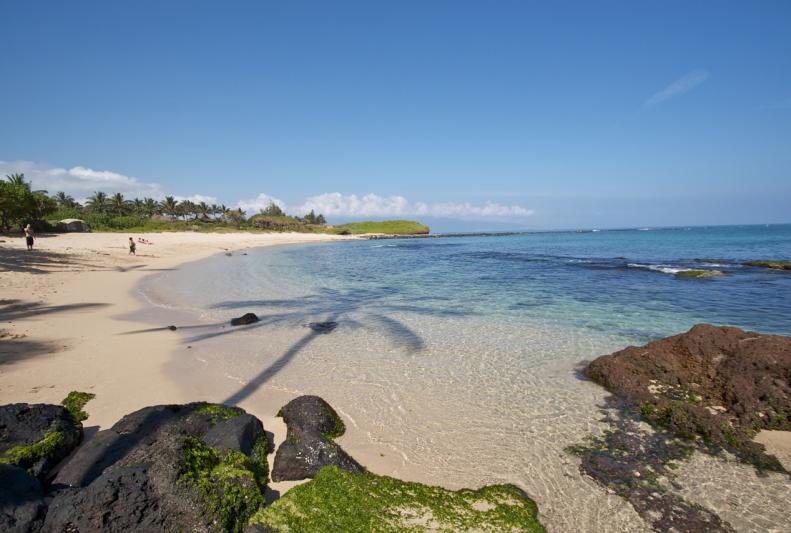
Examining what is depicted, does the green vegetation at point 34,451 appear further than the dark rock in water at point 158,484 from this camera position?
Yes

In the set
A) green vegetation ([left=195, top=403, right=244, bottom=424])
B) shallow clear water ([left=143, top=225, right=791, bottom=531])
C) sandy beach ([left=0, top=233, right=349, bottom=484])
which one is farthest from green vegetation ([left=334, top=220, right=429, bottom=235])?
green vegetation ([left=195, top=403, right=244, bottom=424])

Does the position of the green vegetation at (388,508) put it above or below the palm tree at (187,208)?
below

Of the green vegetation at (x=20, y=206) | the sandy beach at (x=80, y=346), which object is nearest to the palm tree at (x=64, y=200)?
the green vegetation at (x=20, y=206)

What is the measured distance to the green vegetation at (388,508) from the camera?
3996 millimetres

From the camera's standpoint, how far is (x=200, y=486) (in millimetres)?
3887

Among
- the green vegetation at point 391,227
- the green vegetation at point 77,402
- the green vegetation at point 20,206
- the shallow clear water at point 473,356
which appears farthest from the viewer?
the green vegetation at point 391,227

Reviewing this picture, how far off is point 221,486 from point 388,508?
1889 mm

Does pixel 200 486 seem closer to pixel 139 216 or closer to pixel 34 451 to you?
pixel 34 451

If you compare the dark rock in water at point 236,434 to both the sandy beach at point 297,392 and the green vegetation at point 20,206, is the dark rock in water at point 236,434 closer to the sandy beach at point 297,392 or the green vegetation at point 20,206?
the sandy beach at point 297,392

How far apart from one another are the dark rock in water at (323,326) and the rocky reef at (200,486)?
707cm

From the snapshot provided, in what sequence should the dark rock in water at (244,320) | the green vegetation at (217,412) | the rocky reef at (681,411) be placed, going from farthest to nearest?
1. the dark rock in water at (244,320)
2. the green vegetation at (217,412)
3. the rocky reef at (681,411)

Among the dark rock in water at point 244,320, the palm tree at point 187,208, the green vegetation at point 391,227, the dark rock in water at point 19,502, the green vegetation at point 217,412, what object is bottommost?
the dark rock in water at point 244,320

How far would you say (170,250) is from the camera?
45719 mm

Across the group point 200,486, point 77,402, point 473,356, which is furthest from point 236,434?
point 473,356
